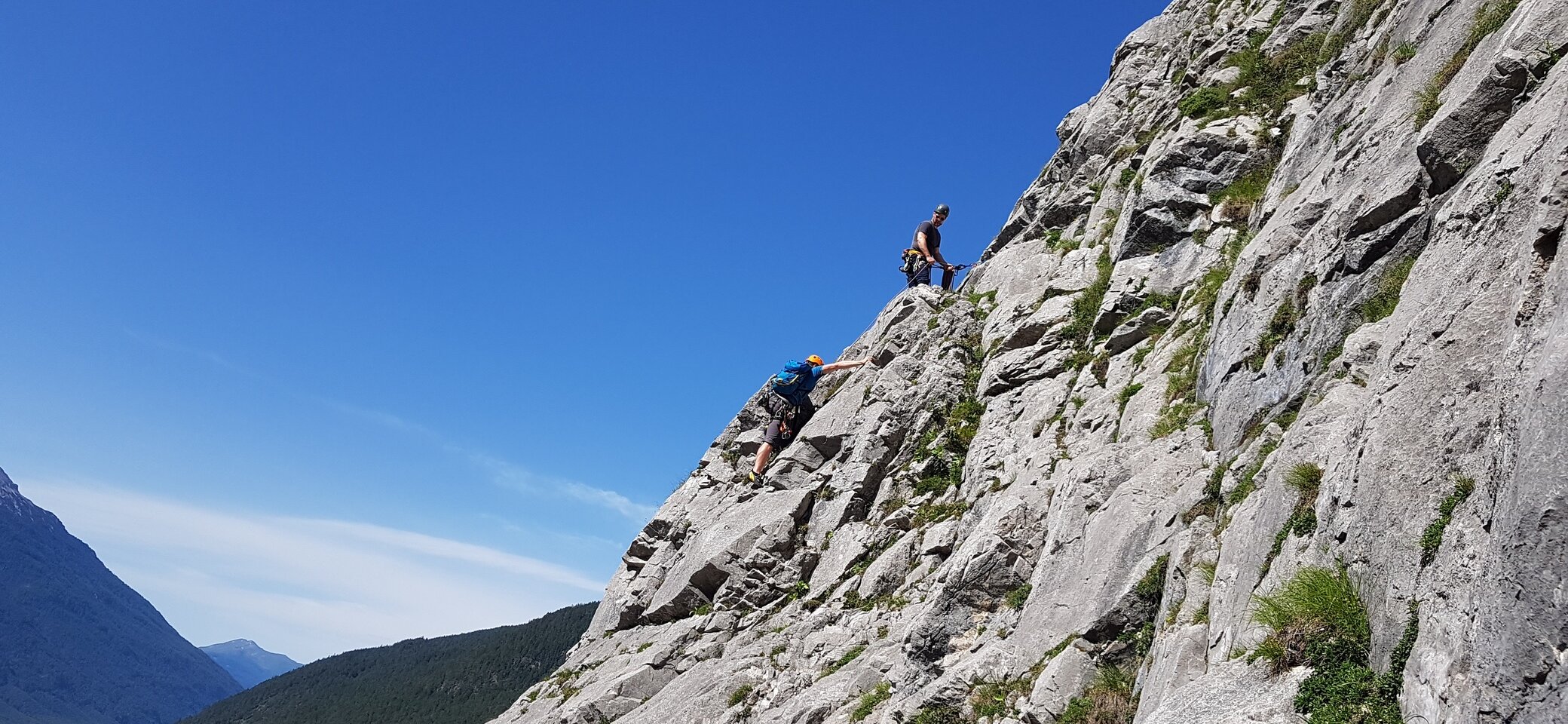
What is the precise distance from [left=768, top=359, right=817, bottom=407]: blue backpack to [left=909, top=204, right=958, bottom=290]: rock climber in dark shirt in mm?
5303

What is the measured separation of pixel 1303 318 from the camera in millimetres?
11359

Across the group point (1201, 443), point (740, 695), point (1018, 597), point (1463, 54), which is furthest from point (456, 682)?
point (1463, 54)

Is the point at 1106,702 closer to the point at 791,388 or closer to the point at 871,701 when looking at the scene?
the point at 871,701

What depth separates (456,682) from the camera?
549ft

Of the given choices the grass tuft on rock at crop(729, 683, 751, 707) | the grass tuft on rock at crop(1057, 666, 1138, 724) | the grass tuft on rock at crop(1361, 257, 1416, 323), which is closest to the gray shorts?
the grass tuft on rock at crop(729, 683, 751, 707)

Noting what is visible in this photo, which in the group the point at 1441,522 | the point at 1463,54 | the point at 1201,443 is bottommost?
the point at 1441,522

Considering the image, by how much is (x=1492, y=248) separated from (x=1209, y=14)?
76.9 feet

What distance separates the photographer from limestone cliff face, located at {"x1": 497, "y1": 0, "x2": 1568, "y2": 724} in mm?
6598

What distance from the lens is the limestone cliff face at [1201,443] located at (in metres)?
6.60

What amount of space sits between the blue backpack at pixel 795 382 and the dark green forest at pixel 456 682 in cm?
12921

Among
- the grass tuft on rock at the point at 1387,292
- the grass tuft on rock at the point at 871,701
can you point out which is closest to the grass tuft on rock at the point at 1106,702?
the grass tuft on rock at the point at 871,701

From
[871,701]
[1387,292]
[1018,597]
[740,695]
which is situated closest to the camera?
[1387,292]

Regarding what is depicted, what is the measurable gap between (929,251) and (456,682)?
166 meters

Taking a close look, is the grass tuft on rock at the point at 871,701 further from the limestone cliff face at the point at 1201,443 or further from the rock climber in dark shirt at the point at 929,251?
the rock climber in dark shirt at the point at 929,251
